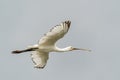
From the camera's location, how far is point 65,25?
65.0 m

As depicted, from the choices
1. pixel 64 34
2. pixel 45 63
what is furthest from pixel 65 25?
pixel 45 63

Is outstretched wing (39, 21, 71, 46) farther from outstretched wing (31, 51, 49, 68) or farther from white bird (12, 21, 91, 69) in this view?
outstretched wing (31, 51, 49, 68)

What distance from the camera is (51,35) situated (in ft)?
215

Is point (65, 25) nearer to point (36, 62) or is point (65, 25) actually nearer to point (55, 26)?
point (55, 26)

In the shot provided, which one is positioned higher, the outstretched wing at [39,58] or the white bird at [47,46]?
the white bird at [47,46]

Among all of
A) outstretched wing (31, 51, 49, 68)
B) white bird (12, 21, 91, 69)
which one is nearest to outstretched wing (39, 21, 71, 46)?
white bird (12, 21, 91, 69)

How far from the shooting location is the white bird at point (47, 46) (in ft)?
213

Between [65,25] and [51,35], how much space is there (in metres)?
1.47

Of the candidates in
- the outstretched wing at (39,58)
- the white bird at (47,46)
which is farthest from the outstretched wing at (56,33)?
the outstretched wing at (39,58)

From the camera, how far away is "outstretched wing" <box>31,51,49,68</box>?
6838 centimetres

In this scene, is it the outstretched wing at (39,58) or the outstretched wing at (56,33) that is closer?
the outstretched wing at (56,33)

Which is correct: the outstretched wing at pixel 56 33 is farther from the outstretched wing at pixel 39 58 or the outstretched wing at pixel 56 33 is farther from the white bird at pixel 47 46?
the outstretched wing at pixel 39 58

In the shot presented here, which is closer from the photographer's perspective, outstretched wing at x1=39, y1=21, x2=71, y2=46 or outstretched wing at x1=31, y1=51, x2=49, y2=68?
→ outstretched wing at x1=39, y1=21, x2=71, y2=46

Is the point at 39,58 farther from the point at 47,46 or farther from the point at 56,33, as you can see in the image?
the point at 56,33
